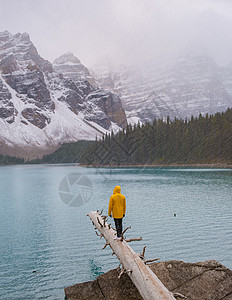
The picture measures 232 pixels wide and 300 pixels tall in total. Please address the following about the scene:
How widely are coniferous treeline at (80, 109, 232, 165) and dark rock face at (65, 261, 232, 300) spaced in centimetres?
10915

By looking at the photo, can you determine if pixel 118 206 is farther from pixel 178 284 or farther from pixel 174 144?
pixel 174 144

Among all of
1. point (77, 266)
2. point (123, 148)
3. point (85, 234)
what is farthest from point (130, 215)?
point (123, 148)

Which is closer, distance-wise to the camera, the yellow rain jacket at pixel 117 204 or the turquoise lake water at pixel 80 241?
the yellow rain jacket at pixel 117 204

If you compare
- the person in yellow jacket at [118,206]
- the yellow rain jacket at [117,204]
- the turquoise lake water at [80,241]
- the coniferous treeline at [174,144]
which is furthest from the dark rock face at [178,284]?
the coniferous treeline at [174,144]

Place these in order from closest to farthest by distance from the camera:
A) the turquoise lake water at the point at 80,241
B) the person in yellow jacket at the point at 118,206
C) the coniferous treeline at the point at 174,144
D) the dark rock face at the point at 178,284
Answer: the dark rock face at the point at 178,284, the person in yellow jacket at the point at 118,206, the turquoise lake water at the point at 80,241, the coniferous treeline at the point at 174,144

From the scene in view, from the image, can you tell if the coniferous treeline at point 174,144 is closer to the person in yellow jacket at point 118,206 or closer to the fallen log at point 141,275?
the person in yellow jacket at point 118,206

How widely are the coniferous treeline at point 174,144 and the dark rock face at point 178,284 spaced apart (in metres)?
109

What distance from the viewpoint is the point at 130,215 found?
1151 inches

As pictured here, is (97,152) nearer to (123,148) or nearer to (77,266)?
(123,148)

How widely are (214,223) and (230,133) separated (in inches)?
3962

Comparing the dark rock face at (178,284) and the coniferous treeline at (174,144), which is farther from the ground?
the coniferous treeline at (174,144)

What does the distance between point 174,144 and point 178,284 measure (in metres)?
130

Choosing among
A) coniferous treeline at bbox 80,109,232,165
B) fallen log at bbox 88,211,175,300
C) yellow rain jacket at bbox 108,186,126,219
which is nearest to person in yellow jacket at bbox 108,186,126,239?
yellow rain jacket at bbox 108,186,126,219

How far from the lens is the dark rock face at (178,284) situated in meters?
10.2
